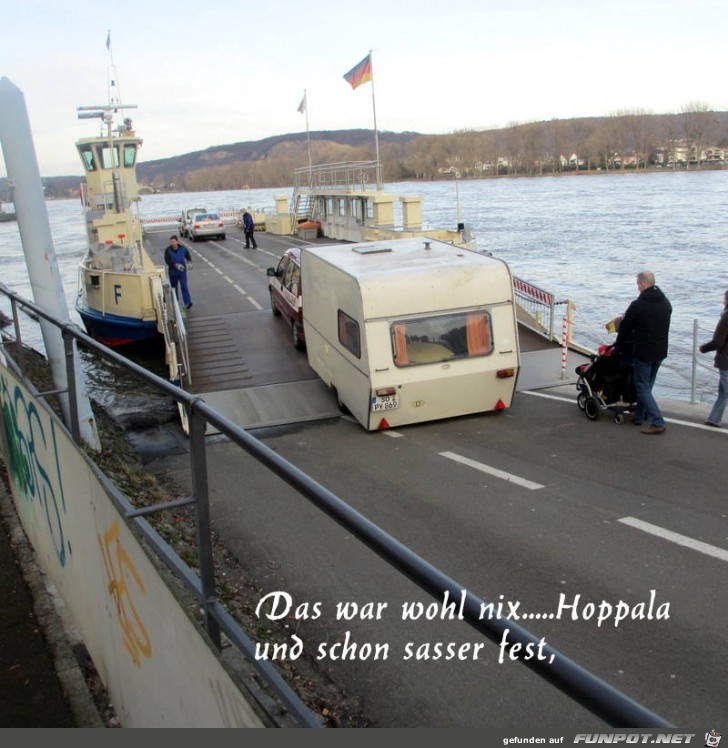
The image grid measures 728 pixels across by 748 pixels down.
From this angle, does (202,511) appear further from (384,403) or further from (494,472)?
(384,403)

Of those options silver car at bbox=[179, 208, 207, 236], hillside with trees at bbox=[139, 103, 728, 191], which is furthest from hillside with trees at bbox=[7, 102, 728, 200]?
silver car at bbox=[179, 208, 207, 236]

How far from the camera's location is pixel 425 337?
436 inches

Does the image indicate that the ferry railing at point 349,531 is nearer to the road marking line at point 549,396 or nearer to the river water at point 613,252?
the road marking line at point 549,396

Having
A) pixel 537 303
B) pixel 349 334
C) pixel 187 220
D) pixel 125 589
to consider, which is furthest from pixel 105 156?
pixel 125 589

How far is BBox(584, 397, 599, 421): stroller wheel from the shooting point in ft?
36.2

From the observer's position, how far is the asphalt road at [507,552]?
4.88 m

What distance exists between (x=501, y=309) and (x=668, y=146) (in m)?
161

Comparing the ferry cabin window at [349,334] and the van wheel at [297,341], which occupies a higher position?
the ferry cabin window at [349,334]

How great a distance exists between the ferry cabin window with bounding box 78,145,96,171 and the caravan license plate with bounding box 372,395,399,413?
84.0 ft

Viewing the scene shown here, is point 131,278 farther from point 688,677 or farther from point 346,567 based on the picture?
point 688,677

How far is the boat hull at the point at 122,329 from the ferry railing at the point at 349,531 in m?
18.9

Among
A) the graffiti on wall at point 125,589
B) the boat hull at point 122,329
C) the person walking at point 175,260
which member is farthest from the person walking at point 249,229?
the graffiti on wall at point 125,589

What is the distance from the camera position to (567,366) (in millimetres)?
14477

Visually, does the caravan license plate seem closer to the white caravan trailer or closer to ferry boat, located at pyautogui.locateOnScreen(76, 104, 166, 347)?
the white caravan trailer
